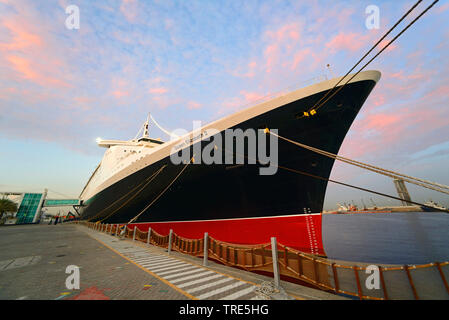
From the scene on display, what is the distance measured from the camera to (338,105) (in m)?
7.17

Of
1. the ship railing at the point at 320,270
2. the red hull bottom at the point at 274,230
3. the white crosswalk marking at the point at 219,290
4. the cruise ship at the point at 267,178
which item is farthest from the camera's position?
the red hull bottom at the point at 274,230

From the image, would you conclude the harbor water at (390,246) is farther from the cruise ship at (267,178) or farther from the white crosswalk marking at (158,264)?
the white crosswalk marking at (158,264)

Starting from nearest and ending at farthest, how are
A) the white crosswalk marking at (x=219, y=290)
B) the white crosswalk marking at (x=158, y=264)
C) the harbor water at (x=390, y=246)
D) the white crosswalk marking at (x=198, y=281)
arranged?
the white crosswalk marking at (x=219, y=290) → the white crosswalk marking at (x=198, y=281) → the white crosswalk marking at (x=158, y=264) → the harbor water at (x=390, y=246)

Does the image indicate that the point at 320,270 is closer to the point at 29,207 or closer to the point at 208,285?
the point at 208,285

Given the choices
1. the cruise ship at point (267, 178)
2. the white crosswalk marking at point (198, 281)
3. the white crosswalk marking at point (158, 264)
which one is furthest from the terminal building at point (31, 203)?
the white crosswalk marking at point (198, 281)

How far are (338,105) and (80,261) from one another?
11854 mm

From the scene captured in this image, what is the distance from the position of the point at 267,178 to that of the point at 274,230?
2512 millimetres

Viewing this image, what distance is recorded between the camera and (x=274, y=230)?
332 inches

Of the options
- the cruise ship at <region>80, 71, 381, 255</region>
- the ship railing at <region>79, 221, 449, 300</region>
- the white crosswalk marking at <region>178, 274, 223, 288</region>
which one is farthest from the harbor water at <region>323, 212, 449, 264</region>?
the white crosswalk marking at <region>178, 274, 223, 288</region>

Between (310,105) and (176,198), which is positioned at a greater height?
(310,105)

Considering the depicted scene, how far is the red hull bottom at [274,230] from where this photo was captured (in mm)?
8062

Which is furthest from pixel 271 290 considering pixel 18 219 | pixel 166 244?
pixel 18 219

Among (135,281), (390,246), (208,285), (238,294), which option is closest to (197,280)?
(208,285)

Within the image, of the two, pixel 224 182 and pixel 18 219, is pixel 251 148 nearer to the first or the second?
pixel 224 182
